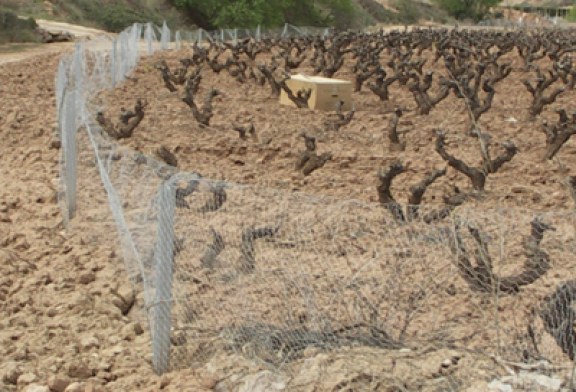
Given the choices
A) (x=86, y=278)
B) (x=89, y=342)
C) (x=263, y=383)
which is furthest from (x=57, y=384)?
(x=86, y=278)

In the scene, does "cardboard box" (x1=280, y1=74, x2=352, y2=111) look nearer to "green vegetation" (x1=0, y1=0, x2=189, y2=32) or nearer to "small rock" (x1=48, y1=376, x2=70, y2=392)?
"small rock" (x1=48, y1=376, x2=70, y2=392)

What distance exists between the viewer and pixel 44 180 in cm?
1111

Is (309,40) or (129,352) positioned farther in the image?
(309,40)

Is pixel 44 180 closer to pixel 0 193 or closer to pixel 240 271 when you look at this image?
pixel 0 193

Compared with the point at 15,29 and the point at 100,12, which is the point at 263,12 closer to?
the point at 100,12

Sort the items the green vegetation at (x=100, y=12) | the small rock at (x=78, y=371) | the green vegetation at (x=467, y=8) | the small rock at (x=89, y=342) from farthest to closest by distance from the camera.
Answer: the green vegetation at (x=467, y=8) → the green vegetation at (x=100, y=12) → the small rock at (x=89, y=342) → the small rock at (x=78, y=371)

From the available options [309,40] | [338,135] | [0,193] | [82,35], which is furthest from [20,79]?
[82,35]

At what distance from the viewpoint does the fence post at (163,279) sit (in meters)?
5.83

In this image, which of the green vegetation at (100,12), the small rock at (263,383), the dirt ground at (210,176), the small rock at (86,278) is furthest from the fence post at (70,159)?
the green vegetation at (100,12)

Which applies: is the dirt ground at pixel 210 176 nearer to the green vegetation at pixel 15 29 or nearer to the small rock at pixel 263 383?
the small rock at pixel 263 383

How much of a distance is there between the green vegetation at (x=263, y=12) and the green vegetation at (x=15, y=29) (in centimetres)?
1716

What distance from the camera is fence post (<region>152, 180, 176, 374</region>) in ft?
19.1

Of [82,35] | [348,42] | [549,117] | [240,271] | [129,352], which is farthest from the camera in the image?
[82,35]

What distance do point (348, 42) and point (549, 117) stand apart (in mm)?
16497
